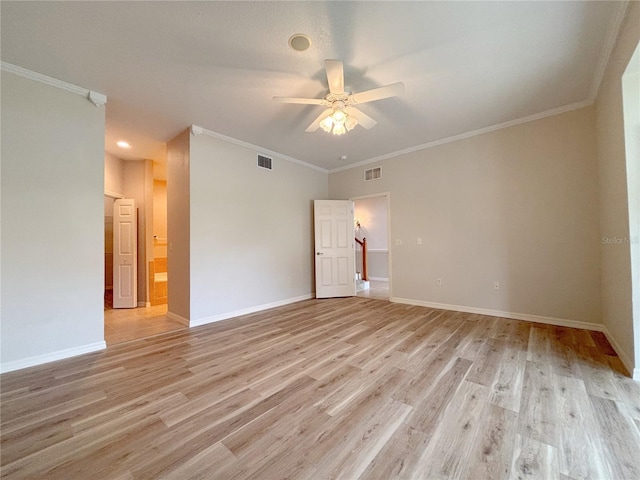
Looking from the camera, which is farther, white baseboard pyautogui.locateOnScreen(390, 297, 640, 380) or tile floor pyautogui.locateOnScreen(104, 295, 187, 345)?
tile floor pyautogui.locateOnScreen(104, 295, 187, 345)

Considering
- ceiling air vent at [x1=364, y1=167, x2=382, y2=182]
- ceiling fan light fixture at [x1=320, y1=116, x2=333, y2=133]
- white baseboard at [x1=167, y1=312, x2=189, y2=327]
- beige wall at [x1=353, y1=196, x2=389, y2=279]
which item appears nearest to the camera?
ceiling fan light fixture at [x1=320, y1=116, x2=333, y2=133]

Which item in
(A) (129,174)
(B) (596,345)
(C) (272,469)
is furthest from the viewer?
(A) (129,174)

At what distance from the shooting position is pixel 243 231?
4.09 m

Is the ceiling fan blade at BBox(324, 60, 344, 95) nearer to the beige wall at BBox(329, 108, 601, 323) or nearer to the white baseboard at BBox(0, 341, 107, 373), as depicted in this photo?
the beige wall at BBox(329, 108, 601, 323)

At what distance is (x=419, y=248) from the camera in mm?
4387

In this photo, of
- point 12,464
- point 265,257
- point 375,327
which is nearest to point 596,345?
point 375,327

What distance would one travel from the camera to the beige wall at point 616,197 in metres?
1.95

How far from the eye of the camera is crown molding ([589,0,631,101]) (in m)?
1.80

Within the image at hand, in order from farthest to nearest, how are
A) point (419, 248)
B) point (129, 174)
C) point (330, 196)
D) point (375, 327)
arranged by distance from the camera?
point (330, 196) → point (129, 174) → point (419, 248) → point (375, 327)

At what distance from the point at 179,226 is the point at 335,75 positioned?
307cm

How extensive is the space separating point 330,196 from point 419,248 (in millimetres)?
2418

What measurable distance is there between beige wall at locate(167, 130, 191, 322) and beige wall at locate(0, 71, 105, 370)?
948 mm

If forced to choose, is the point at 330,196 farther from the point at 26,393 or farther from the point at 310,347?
the point at 26,393

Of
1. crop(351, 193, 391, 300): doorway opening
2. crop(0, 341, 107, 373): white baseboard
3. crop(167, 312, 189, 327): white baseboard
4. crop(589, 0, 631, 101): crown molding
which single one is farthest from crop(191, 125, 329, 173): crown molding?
crop(589, 0, 631, 101): crown molding
